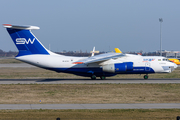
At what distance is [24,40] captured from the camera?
31578 millimetres

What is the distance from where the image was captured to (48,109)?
14.4 meters

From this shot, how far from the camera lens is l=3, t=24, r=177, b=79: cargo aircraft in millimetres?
31594

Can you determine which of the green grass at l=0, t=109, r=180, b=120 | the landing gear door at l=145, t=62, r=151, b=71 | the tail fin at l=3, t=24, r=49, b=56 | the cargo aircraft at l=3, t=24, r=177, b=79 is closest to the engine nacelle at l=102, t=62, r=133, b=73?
the cargo aircraft at l=3, t=24, r=177, b=79

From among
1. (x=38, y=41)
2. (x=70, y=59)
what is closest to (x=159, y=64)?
(x=70, y=59)

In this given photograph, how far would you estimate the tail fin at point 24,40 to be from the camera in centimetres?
3114

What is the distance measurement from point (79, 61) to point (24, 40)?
24.0 ft

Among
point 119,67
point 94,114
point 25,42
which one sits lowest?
point 94,114

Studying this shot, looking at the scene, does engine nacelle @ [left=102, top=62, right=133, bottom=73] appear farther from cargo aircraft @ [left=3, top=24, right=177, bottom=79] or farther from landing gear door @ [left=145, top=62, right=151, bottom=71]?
landing gear door @ [left=145, top=62, right=151, bottom=71]

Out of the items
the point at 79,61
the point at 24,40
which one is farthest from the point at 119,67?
the point at 24,40

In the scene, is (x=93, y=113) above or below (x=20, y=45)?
below

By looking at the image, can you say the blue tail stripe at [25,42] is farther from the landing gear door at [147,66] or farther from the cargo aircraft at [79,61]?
the landing gear door at [147,66]

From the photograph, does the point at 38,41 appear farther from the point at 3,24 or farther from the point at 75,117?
the point at 75,117

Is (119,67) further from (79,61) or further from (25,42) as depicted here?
(25,42)

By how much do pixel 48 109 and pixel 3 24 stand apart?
1942cm
